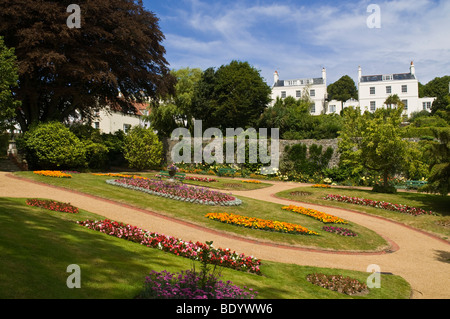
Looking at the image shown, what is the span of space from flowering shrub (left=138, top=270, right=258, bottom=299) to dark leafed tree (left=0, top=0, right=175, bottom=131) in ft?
70.1

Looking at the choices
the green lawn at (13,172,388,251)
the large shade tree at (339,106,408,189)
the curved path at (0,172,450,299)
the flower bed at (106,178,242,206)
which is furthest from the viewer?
the large shade tree at (339,106,408,189)

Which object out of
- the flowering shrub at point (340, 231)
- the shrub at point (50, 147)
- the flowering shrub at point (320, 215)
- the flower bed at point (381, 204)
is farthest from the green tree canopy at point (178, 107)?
the flowering shrub at point (340, 231)

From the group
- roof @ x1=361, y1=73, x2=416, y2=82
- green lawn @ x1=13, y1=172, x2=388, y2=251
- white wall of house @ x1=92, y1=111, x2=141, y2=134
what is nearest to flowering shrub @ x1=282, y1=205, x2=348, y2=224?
green lawn @ x1=13, y1=172, x2=388, y2=251

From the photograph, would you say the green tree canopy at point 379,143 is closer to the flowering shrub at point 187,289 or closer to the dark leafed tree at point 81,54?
the dark leafed tree at point 81,54

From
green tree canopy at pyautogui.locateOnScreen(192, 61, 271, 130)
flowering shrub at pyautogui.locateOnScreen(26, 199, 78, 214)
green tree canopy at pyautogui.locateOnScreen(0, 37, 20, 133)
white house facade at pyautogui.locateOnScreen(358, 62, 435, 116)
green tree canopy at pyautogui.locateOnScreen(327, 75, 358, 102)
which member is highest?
green tree canopy at pyautogui.locateOnScreen(327, 75, 358, 102)

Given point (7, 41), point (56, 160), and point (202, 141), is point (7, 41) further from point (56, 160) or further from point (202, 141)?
point (202, 141)

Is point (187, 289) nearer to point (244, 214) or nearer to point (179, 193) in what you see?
point (244, 214)

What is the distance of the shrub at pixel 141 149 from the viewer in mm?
30422

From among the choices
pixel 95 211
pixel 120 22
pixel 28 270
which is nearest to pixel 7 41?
pixel 120 22

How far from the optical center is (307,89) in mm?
65500

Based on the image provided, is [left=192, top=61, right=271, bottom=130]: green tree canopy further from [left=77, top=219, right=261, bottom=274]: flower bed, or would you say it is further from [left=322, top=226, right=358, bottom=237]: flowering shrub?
[left=77, top=219, right=261, bottom=274]: flower bed

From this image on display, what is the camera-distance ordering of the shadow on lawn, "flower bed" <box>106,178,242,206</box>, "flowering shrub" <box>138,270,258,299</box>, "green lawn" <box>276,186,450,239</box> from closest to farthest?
the shadow on lawn → "flowering shrub" <box>138,270,258,299</box> → "green lawn" <box>276,186,450,239</box> → "flower bed" <box>106,178,242,206</box>

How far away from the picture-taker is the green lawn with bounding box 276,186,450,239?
14.5 m

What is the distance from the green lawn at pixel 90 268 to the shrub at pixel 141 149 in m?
20.9
